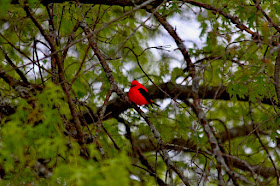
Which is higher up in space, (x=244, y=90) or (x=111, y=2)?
(x=111, y=2)

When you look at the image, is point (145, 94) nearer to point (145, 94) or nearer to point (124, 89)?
point (145, 94)

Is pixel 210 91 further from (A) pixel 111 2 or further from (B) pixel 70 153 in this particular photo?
(B) pixel 70 153

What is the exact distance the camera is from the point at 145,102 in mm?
6992

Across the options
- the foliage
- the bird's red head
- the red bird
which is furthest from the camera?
the bird's red head

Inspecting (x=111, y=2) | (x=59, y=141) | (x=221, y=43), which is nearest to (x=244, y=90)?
(x=111, y=2)

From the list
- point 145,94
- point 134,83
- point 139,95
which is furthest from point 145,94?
point 134,83

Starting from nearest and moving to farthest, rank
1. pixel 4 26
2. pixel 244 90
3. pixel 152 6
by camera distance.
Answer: pixel 152 6 < pixel 244 90 < pixel 4 26

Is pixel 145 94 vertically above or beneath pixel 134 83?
beneath

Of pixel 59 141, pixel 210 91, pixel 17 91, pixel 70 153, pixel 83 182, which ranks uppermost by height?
pixel 210 91

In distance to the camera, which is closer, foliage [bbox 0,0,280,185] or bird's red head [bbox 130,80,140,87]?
foliage [bbox 0,0,280,185]

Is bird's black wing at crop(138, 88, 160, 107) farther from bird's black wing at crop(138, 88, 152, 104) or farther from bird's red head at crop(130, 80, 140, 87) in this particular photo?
bird's red head at crop(130, 80, 140, 87)

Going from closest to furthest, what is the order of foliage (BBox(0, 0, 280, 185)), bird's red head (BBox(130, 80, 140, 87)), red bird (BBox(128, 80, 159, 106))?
foliage (BBox(0, 0, 280, 185))
red bird (BBox(128, 80, 159, 106))
bird's red head (BBox(130, 80, 140, 87))

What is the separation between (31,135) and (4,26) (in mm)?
4050

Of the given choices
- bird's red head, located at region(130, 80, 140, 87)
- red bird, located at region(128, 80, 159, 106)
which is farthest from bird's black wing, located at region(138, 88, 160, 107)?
bird's red head, located at region(130, 80, 140, 87)
